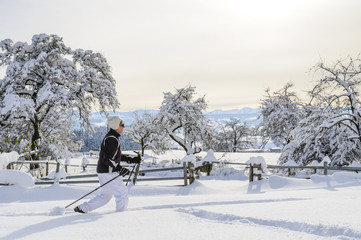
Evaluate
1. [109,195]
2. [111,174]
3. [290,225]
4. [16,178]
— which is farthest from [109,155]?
[16,178]

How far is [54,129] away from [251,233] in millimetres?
29408

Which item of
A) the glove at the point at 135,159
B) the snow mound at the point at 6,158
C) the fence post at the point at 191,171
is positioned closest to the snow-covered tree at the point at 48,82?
the snow mound at the point at 6,158

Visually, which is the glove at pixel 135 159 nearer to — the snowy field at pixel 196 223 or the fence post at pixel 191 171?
the snowy field at pixel 196 223

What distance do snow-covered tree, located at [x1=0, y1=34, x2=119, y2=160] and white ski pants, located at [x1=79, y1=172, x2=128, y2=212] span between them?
14.0 meters

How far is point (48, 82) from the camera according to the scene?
18672mm

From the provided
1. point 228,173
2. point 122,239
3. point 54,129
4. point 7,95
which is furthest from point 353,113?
point 54,129

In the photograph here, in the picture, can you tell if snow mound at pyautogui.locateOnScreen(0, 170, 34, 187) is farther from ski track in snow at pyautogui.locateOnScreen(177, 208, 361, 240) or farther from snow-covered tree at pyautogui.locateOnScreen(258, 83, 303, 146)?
snow-covered tree at pyautogui.locateOnScreen(258, 83, 303, 146)

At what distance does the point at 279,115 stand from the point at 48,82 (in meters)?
17.2

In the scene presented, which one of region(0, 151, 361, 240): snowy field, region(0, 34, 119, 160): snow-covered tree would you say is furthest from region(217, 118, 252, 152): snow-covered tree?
region(0, 151, 361, 240): snowy field

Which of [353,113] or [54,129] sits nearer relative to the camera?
[353,113]

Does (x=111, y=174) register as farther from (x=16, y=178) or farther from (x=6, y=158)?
(x=6, y=158)

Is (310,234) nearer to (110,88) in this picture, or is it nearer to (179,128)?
(110,88)

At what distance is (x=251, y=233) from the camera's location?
348 cm

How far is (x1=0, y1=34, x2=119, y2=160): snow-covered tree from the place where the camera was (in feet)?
58.7
